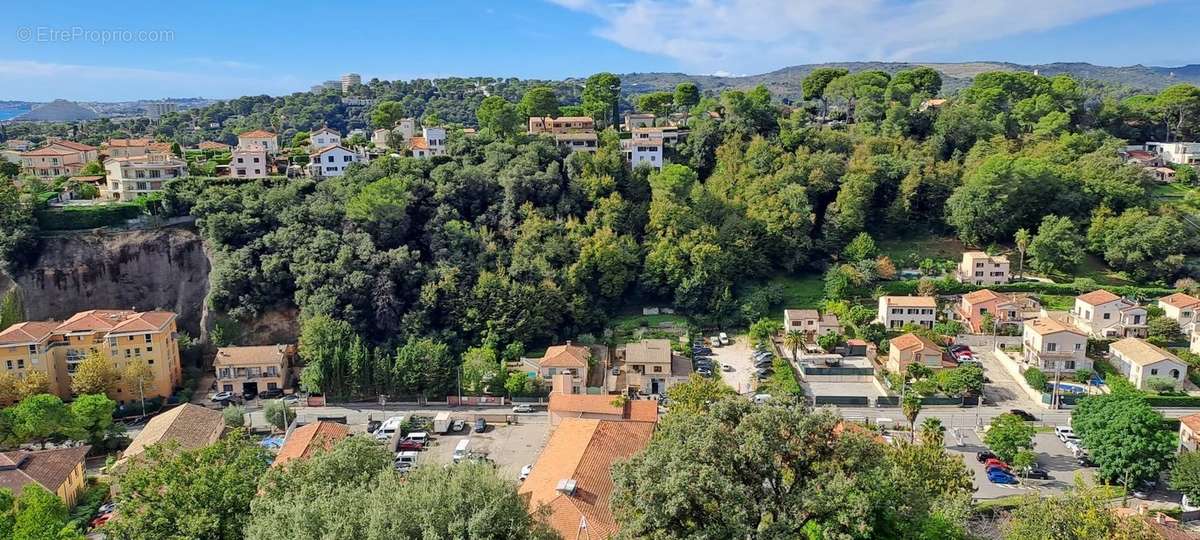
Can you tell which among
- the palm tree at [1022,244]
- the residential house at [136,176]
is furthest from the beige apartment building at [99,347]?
the palm tree at [1022,244]

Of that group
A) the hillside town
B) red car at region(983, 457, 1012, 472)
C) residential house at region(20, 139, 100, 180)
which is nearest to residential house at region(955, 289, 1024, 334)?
the hillside town

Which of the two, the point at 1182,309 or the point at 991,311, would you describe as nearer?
the point at 1182,309

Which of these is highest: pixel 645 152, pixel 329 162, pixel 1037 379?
pixel 645 152

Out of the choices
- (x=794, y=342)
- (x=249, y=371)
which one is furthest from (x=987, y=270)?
(x=249, y=371)

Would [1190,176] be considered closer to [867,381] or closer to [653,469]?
[867,381]

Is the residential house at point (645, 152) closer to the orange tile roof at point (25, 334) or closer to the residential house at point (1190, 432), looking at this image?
the residential house at point (1190, 432)

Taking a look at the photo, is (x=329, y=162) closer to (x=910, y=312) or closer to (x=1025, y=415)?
(x=910, y=312)

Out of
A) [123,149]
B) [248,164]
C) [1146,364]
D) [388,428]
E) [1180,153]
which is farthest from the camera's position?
[123,149]

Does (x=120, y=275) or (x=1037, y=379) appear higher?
(x=120, y=275)
